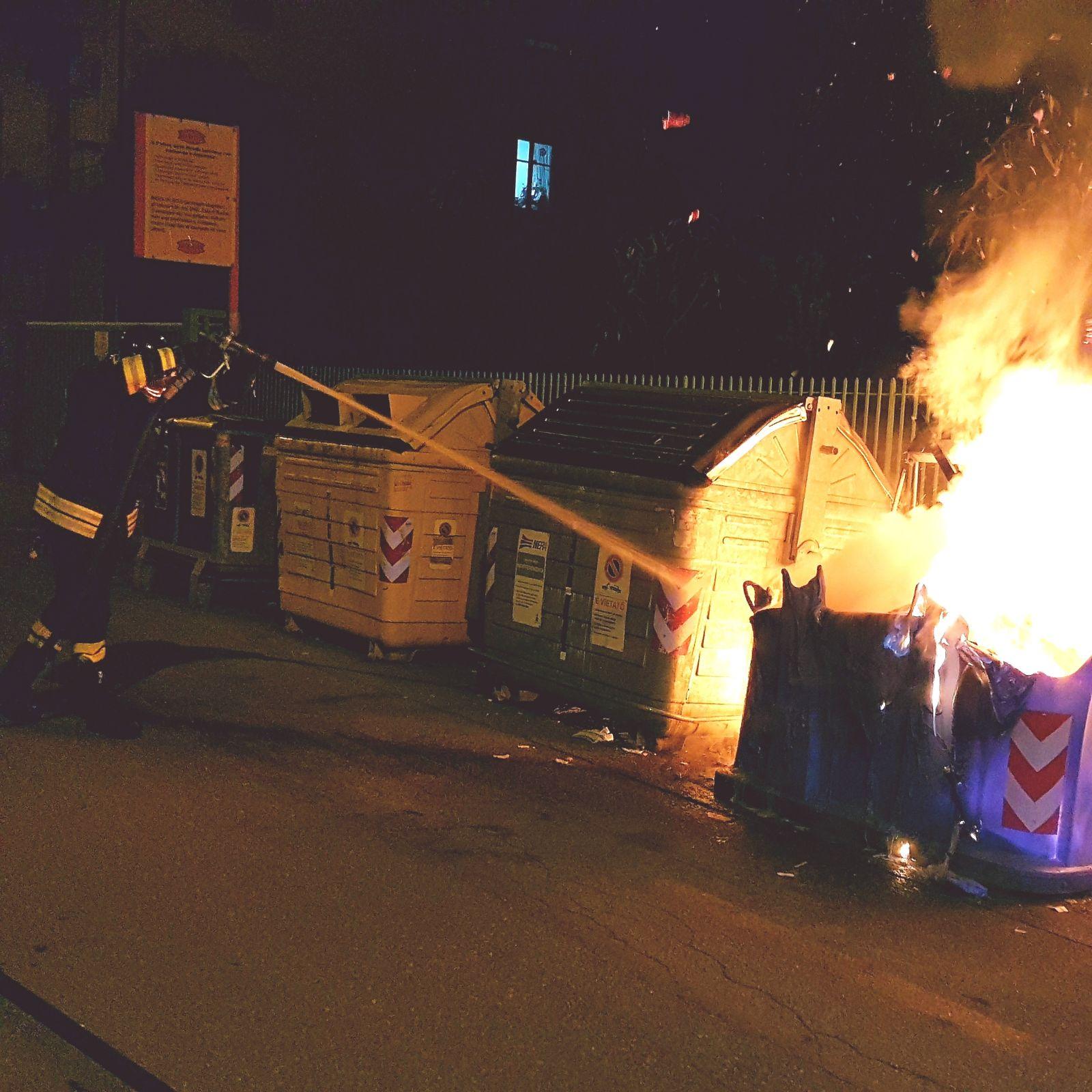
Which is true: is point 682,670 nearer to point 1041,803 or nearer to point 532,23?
point 1041,803

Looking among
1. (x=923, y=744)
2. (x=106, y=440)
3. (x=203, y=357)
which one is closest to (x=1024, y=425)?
(x=923, y=744)

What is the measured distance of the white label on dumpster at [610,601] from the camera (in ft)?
22.3

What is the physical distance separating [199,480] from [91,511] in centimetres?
429

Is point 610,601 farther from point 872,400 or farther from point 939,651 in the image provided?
point 872,400

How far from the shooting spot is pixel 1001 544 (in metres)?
6.41

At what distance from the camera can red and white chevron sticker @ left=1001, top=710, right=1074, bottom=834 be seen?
4.80 meters

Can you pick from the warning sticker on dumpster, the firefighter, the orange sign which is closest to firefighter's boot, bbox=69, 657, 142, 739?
the firefighter

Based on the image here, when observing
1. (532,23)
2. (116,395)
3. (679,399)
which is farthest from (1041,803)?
(532,23)

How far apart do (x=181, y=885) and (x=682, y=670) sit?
2.94 m

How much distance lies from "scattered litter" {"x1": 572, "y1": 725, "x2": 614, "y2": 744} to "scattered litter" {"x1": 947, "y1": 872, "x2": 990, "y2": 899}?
90.2 inches

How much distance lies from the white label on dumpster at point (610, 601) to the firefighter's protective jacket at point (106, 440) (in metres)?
2.40

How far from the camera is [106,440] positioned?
21.0 feet

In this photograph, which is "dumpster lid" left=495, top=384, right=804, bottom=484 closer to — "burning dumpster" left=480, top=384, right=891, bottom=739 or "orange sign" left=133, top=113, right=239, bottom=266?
"burning dumpster" left=480, top=384, right=891, bottom=739

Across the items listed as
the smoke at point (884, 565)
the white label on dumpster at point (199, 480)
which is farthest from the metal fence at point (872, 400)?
the white label on dumpster at point (199, 480)
